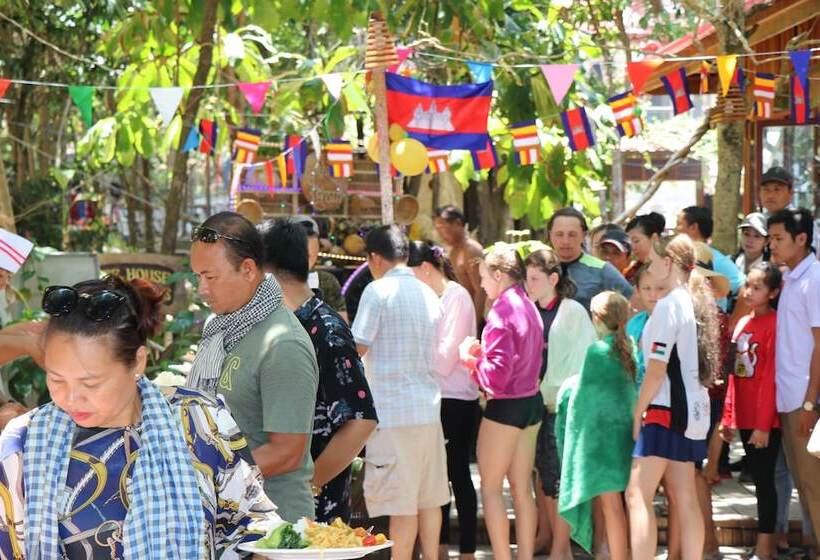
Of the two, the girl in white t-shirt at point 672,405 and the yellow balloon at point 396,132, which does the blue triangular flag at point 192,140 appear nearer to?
the yellow balloon at point 396,132

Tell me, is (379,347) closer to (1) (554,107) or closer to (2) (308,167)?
(1) (554,107)

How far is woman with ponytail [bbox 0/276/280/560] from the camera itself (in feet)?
9.04

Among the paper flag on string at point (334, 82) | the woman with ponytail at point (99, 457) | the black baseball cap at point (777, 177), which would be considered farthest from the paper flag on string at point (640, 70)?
the woman with ponytail at point (99, 457)

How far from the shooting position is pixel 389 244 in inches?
262

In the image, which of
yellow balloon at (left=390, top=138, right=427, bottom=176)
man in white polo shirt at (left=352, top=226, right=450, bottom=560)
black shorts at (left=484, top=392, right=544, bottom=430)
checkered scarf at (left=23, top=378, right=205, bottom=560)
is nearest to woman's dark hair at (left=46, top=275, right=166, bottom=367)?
checkered scarf at (left=23, top=378, right=205, bottom=560)

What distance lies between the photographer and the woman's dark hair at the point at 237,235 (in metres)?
3.90

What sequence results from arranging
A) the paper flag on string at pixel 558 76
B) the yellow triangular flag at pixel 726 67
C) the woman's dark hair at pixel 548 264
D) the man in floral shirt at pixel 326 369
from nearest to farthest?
1. the man in floral shirt at pixel 326 369
2. the woman's dark hair at pixel 548 264
3. the yellow triangular flag at pixel 726 67
4. the paper flag on string at pixel 558 76

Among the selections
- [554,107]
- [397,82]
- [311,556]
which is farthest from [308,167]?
[311,556]

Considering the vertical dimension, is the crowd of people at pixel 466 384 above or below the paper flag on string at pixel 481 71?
below

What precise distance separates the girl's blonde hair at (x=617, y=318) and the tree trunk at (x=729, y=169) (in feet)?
10.9

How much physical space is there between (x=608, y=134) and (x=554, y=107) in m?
1.38

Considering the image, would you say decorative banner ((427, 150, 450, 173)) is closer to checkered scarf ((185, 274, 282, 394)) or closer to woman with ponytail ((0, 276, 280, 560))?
checkered scarf ((185, 274, 282, 394))

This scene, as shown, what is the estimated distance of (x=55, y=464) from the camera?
275cm

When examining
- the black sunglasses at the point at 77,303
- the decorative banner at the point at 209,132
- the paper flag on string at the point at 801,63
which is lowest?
the black sunglasses at the point at 77,303
